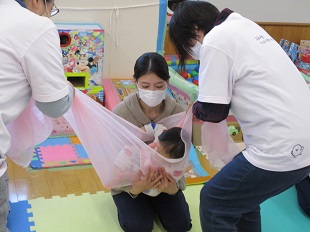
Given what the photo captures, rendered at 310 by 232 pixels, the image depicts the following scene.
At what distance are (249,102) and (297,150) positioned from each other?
212 mm

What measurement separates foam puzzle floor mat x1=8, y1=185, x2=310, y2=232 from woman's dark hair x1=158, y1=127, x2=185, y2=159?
423 millimetres

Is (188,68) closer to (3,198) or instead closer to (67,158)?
(67,158)

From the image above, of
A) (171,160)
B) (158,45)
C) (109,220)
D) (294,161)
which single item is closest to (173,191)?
(171,160)

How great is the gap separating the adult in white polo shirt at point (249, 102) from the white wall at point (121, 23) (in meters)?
1.77

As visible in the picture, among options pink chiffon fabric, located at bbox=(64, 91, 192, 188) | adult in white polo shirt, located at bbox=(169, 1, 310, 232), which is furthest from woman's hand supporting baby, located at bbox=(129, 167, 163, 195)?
adult in white polo shirt, located at bbox=(169, 1, 310, 232)

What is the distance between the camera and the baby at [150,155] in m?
1.81

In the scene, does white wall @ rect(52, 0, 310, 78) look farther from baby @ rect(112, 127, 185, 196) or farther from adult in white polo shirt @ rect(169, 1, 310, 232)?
adult in white polo shirt @ rect(169, 1, 310, 232)

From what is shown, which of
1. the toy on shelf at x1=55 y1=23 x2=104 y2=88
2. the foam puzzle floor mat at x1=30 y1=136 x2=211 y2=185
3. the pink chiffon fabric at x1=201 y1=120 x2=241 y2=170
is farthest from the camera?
the toy on shelf at x1=55 y1=23 x2=104 y2=88

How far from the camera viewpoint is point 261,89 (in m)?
1.35

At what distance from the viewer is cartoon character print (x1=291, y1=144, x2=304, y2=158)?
1347mm

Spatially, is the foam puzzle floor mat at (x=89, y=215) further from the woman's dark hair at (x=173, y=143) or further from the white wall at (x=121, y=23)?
the white wall at (x=121, y=23)

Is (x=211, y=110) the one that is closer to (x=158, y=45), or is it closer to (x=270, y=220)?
(x=270, y=220)

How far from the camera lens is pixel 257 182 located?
4.60 ft

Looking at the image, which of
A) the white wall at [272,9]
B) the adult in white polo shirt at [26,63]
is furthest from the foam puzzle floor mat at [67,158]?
the white wall at [272,9]
